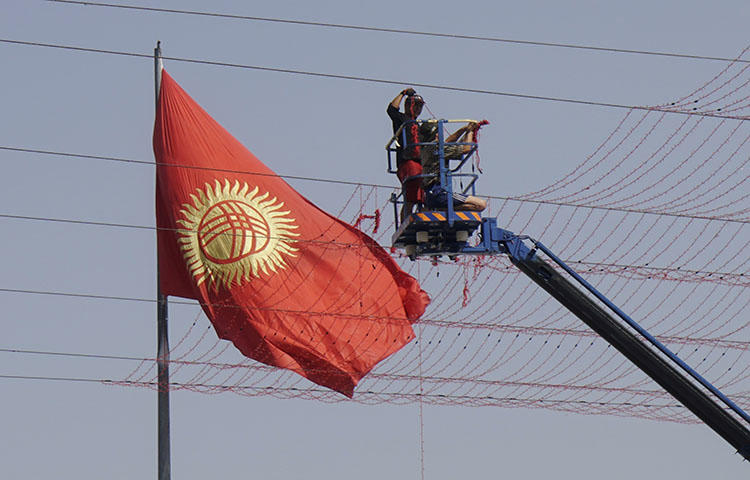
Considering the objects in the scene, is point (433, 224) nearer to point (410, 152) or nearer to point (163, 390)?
point (410, 152)

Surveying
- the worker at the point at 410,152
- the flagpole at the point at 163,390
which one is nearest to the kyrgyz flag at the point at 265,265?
the flagpole at the point at 163,390

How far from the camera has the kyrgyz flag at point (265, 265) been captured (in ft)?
136

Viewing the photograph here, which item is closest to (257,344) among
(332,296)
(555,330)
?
(332,296)

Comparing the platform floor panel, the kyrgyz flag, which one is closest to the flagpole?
the kyrgyz flag

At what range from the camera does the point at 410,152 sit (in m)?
37.3

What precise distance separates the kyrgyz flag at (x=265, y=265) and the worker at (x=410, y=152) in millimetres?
4312

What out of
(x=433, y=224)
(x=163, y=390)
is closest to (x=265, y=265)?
(x=163, y=390)

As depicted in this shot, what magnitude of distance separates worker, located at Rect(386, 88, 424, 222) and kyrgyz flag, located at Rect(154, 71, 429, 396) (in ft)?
14.1

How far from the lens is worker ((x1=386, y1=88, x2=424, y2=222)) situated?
37.2 m

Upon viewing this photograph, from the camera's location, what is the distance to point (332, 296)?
43.5m

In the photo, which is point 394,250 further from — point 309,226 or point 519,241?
point 309,226

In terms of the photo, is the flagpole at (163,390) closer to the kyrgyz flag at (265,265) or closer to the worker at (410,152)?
the kyrgyz flag at (265,265)

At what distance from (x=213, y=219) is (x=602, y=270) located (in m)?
8.63

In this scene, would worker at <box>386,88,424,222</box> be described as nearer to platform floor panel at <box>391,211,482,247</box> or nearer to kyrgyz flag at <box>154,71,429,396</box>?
platform floor panel at <box>391,211,482,247</box>
